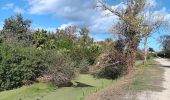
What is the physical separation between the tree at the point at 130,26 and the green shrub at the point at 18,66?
10544 mm

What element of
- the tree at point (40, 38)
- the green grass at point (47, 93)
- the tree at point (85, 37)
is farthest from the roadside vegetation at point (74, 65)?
the tree at point (85, 37)

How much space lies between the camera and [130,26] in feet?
122

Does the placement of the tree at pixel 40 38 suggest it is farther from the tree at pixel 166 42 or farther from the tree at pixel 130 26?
the tree at pixel 166 42

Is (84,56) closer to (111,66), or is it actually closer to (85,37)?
(111,66)

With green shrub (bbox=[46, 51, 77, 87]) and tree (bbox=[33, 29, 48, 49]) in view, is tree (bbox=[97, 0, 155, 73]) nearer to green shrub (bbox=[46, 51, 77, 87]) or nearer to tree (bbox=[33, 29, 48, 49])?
green shrub (bbox=[46, 51, 77, 87])

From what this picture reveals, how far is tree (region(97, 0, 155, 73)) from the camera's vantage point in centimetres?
3617

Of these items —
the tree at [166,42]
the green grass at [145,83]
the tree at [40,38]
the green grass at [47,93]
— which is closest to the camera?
the green grass at [47,93]

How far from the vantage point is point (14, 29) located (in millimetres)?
84062

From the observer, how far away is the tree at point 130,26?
119 feet

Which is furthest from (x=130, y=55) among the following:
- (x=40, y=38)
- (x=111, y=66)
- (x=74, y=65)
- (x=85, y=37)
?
(x=85, y=37)

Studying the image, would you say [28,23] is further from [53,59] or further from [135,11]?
[53,59]

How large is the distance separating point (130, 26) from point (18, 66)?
14.5m

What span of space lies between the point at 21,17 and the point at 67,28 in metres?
19.1

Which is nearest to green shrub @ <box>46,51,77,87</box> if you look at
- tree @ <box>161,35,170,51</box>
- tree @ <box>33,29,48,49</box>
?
tree @ <box>33,29,48,49</box>
